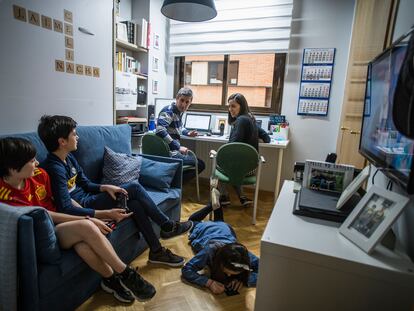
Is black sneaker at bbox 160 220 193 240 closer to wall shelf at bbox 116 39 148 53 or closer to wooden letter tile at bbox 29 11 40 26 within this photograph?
wooden letter tile at bbox 29 11 40 26

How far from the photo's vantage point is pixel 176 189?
6.88 feet

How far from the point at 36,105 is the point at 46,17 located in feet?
2.08

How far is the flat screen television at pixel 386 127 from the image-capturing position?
77 cm

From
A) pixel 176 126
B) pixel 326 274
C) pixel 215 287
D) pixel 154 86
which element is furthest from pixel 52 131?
pixel 154 86

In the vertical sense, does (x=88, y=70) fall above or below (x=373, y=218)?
above

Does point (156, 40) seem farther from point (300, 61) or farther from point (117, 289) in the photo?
point (117, 289)

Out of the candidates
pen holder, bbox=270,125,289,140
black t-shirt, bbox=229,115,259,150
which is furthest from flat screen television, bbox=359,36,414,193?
pen holder, bbox=270,125,289,140

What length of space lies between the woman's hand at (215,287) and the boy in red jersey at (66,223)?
323 mm

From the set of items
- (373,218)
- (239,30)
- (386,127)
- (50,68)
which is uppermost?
(239,30)

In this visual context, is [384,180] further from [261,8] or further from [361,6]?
[261,8]

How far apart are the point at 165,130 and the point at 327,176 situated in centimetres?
170

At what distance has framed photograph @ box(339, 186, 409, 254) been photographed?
2.50ft

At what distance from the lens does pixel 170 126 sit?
2.72 meters

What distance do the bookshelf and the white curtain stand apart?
1.81 feet
